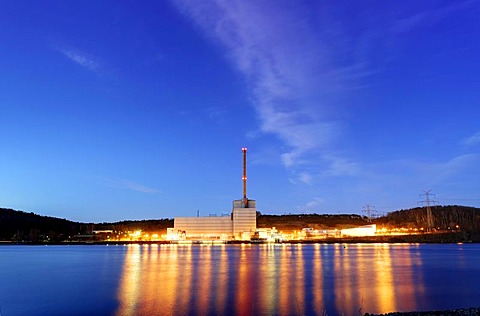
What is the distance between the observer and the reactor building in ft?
509

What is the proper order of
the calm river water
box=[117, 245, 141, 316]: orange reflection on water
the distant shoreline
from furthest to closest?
the distant shoreline → the calm river water → box=[117, 245, 141, 316]: orange reflection on water

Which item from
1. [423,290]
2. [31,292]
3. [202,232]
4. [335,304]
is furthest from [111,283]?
[202,232]

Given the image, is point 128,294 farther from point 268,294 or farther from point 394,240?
point 394,240

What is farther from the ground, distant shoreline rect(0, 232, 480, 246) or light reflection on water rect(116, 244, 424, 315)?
distant shoreline rect(0, 232, 480, 246)

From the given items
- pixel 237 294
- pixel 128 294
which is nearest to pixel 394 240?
pixel 237 294

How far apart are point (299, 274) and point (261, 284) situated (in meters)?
8.57

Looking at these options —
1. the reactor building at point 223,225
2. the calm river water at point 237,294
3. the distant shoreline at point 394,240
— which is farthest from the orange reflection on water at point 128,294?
the reactor building at point 223,225

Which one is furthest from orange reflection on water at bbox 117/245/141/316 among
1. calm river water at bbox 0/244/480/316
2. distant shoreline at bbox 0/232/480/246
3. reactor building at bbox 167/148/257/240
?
reactor building at bbox 167/148/257/240

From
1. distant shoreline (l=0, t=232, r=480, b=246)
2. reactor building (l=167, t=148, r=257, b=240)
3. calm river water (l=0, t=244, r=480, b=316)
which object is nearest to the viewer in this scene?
calm river water (l=0, t=244, r=480, b=316)

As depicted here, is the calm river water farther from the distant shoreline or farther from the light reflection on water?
the distant shoreline

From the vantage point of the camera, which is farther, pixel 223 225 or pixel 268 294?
pixel 223 225

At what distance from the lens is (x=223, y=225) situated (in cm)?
15712

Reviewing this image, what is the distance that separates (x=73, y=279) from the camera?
1535 inches

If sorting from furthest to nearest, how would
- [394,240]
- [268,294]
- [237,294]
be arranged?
[394,240], [237,294], [268,294]
